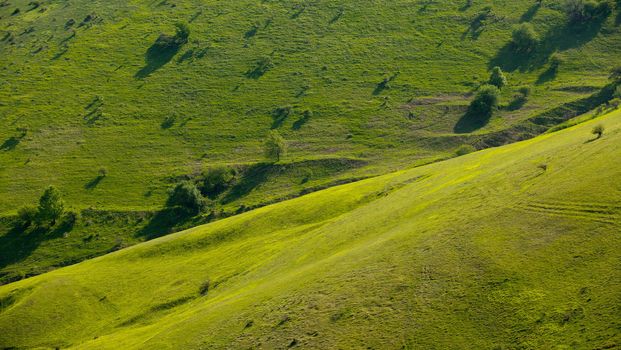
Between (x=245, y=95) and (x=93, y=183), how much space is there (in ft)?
152

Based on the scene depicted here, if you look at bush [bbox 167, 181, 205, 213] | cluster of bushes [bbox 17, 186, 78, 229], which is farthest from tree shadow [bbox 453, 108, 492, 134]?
cluster of bushes [bbox 17, 186, 78, 229]

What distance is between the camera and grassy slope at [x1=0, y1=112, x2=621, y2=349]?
1506 inches

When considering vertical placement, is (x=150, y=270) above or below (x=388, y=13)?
below

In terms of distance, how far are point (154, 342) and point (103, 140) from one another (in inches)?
3678

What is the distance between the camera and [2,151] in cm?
13000

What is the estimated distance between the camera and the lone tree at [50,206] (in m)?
108

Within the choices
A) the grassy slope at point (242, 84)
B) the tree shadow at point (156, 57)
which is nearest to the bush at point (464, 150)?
the grassy slope at point (242, 84)

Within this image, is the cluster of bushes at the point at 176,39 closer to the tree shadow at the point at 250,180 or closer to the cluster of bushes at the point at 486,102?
the tree shadow at the point at 250,180

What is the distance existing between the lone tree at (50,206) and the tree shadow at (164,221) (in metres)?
17.1

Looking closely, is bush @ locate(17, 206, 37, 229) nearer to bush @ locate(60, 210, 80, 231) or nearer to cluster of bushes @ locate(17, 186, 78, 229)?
cluster of bushes @ locate(17, 186, 78, 229)

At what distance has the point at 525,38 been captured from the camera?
502 feet

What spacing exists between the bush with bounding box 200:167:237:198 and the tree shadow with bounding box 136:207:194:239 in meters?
7.90

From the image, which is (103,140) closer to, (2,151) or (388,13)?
(2,151)

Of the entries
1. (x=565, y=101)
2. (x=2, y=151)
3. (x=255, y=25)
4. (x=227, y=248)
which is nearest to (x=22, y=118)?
(x=2, y=151)
